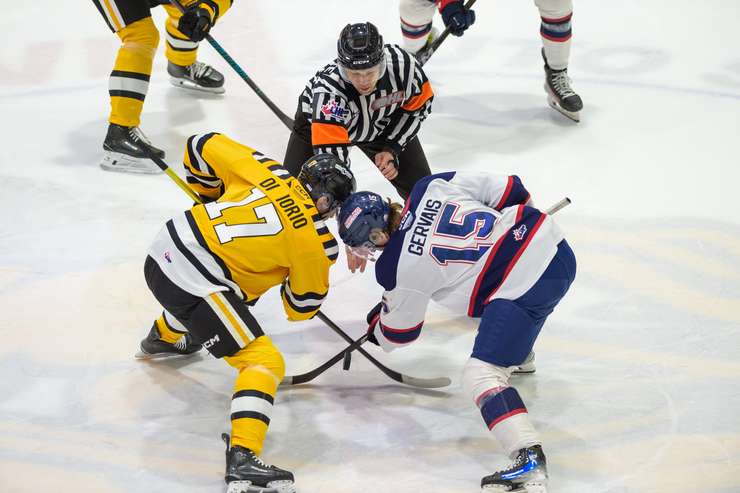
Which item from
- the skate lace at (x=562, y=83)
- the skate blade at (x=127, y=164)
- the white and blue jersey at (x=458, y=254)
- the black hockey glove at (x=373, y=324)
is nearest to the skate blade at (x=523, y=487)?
the white and blue jersey at (x=458, y=254)

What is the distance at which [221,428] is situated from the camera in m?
2.97

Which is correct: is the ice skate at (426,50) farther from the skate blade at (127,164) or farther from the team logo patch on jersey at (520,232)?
the team logo patch on jersey at (520,232)

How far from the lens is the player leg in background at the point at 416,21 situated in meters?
5.04

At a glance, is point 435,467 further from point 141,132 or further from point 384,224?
point 141,132

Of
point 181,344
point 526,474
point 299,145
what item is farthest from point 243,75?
point 526,474

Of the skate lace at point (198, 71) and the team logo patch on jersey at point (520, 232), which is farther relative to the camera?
the skate lace at point (198, 71)

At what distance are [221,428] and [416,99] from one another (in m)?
1.50

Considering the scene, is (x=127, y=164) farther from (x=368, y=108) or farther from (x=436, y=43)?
(x=436, y=43)

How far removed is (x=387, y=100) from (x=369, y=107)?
7 centimetres

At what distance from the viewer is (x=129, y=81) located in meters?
4.33

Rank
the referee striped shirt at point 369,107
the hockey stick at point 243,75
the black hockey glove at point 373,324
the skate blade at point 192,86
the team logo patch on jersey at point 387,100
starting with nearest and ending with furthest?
the black hockey glove at point 373,324
the referee striped shirt at point 369,107
the team logo patch on jersey at point 387,100
the hockey stick at point 243,75
the skate blade at point 192,86

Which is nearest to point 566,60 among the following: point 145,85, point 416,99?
point 416,99

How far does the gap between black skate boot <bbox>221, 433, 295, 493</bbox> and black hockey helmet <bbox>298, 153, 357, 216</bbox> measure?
2.38ft

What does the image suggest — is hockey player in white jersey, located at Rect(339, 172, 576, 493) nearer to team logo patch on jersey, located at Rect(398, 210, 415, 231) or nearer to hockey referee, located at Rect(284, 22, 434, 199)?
team logo patch on jersey, located at Rect(398, 210, 415, 231)
